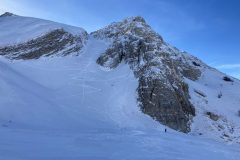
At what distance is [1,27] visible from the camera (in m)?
48.7

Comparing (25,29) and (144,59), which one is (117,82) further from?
(25,29)

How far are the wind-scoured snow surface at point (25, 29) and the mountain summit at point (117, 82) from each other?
12 centimetres

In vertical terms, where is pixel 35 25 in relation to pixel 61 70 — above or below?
above

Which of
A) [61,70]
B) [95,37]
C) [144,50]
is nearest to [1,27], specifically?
[95,37]

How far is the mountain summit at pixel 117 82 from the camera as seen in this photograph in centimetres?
2750

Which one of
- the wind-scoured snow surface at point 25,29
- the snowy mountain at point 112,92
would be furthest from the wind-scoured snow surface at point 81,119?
the wind-scoured snow surface at point 25,29

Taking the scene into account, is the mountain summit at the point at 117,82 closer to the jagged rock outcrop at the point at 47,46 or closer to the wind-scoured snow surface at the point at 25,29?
the jagged rock outcrop at the point at 47,46

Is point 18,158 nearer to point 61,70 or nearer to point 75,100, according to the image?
point 75,100

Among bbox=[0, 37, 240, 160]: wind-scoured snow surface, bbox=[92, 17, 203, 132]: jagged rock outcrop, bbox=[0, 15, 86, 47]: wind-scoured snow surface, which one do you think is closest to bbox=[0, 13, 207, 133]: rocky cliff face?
bbox=[92, 17, 203, 132]: jagged rock outcrop

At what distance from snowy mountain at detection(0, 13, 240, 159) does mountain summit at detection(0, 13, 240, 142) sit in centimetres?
10

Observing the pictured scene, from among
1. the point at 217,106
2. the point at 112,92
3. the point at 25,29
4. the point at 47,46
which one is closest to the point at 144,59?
the point at 112,92

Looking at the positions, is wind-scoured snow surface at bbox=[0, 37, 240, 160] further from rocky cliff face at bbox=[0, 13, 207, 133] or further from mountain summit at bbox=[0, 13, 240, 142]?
rocky cliff face at bbox=[0, 13, 207, 133]

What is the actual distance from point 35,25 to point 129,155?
39121mm

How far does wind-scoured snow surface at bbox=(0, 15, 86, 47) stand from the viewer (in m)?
42.4
